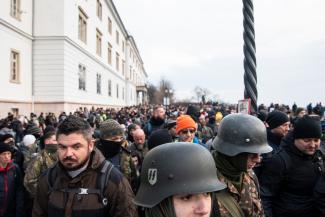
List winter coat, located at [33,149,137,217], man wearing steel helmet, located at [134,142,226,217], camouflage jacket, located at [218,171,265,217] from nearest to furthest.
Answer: man wearing steel helmet, located at [134,142,226,217]
camouflage jacket, located at [218,171,265,217]
winter coat, located at [33,149,137,217]

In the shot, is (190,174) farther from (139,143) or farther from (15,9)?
(15,9)

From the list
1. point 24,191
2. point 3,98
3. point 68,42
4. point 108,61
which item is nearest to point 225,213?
point 24,191

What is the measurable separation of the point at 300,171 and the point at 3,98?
19249 mm

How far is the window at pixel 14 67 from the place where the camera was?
21019mm

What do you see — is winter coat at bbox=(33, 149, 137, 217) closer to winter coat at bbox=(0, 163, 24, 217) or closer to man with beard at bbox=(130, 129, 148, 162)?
winter coat at bbox=(0, 163, 24, 217)

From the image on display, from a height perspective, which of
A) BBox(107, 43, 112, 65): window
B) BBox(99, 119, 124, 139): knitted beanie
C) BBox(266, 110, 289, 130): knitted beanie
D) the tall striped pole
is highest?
BBox(107, 43, 112, 65): window

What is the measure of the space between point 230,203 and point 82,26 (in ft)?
102

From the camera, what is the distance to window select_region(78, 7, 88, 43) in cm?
2984

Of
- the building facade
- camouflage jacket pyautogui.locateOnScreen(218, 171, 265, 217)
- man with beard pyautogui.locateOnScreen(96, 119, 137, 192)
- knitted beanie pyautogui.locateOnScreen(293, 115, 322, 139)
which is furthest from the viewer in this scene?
the building facade

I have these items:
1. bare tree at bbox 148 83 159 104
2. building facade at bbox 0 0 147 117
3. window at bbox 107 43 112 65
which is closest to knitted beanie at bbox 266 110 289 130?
building facade at bbox 0 0 147 117

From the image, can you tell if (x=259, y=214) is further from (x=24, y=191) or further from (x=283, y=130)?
(x=24, y=191)

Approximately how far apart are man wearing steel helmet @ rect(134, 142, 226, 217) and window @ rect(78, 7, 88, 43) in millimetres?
29613

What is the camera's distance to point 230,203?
2195mm

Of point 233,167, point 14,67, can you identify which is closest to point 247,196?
point 233,167
